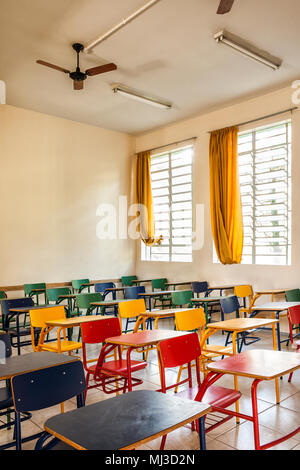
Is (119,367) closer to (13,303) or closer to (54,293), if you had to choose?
(13,303)

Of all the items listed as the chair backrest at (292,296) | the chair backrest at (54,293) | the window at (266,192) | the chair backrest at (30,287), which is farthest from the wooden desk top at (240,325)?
the chair backrest at (30,287)

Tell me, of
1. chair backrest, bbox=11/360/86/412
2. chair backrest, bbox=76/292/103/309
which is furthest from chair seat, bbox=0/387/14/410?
chair backrest, bbox=76/292/103/309

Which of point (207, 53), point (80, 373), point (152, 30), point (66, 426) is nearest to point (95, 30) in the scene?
point (152, 30)

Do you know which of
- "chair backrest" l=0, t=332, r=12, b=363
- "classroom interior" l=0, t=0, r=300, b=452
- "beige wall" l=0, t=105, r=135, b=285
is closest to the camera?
"classroom interior" l=0, t=0, r=300, b=452

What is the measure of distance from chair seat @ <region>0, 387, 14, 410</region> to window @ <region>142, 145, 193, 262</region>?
5.87 m

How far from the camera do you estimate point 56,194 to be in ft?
25.8

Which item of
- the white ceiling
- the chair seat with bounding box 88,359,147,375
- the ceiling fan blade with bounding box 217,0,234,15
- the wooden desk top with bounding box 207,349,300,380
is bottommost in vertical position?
the chair seat with bounding box 88,359,147,375

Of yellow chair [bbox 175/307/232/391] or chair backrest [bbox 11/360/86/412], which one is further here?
yellow chair [bbox 175/307/232/391]

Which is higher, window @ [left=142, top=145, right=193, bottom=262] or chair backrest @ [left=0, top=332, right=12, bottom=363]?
window @ [left=142, top=145, right=193, bottom=262]

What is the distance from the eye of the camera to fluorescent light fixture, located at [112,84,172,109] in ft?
20.9

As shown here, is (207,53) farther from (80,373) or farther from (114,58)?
(80,373)

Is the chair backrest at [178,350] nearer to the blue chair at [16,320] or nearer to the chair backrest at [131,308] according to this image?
the chair backrest at [131,308]

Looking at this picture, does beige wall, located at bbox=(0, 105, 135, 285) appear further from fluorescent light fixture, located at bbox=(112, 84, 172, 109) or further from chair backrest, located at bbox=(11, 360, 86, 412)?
chair backrest, located at bbox=(11, 360, 86, 412)

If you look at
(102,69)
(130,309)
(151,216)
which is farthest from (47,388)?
(151,216)
